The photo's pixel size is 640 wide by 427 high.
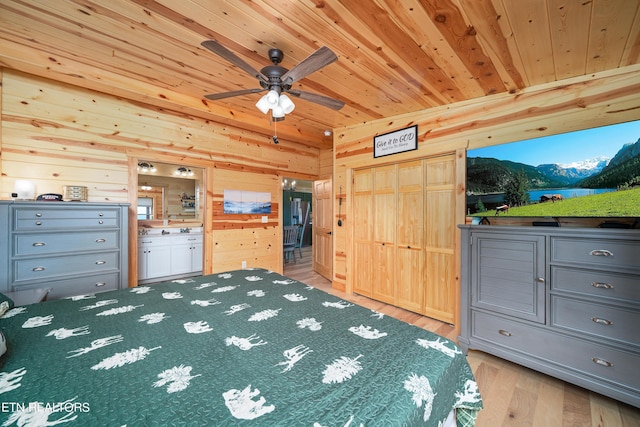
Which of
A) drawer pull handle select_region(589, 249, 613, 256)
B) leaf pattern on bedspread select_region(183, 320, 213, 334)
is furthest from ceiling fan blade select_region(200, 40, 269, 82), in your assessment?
drawer pull handle select_region(589, 249, 613, 256)

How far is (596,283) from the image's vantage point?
1.70 meters

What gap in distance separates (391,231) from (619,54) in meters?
2.46

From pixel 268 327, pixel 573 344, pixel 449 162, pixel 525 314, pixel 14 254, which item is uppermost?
pixel 449 162

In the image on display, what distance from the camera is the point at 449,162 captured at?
9.43 feet

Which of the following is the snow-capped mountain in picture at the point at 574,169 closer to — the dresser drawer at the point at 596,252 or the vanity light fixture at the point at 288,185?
the dresser drawer at the point at 596,252

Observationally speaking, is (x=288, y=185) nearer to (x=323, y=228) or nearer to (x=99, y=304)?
(x=323, y=228)

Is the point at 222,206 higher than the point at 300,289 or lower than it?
higher

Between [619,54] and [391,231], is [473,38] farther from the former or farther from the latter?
[391,231]

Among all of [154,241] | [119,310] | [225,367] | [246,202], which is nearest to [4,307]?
[119,310]

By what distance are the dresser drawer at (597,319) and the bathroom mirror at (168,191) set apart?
5.42 meters

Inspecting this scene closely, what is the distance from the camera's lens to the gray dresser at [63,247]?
7.16 feet

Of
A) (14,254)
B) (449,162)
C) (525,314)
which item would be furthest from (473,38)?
(14,254)

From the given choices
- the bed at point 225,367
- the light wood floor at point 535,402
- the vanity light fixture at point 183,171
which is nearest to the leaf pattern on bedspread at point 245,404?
the bed at point 225,367

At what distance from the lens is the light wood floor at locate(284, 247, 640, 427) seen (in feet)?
5.12
